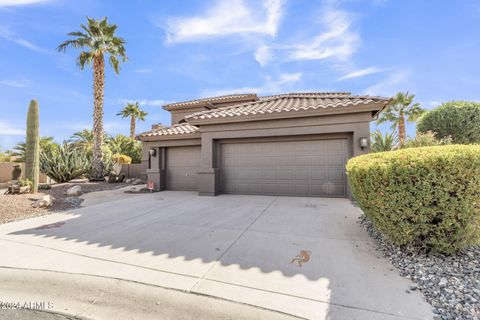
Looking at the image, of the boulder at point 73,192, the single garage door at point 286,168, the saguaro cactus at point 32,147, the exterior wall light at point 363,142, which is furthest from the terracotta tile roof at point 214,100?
the exterior wall light at point 363,142

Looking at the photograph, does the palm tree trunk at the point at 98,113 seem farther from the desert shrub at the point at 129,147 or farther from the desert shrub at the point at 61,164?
the desert shrub at the point at 129,147

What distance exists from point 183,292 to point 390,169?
130 inches

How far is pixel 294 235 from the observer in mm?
4133

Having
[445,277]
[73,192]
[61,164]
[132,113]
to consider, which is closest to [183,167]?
[73,192]

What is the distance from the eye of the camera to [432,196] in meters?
2.76

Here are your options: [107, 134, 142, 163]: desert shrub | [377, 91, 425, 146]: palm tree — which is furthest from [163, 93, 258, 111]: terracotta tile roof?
[377, 91, 425, 146]: palm tree

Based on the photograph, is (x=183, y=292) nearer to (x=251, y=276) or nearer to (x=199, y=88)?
(x=251, y=276)

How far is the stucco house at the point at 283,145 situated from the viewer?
7598mm

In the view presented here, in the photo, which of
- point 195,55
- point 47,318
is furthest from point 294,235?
point 195,55

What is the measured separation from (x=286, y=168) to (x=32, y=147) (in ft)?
36.5

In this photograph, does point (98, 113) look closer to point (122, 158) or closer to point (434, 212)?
point (122, 158)

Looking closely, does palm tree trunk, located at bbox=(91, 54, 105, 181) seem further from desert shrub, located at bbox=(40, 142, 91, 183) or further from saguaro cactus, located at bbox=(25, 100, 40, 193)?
saguaro cactus, located at bbox=(25, 100, 40, 193)

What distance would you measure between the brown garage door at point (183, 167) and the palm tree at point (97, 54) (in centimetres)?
733

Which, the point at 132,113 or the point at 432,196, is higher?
the point at 132,113
